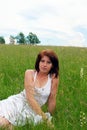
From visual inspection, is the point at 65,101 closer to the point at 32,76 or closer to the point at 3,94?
the point at 32,76

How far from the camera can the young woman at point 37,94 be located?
18.8 ft

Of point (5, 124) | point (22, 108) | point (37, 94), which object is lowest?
point (5, 124)

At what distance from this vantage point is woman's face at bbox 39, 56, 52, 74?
238 inches

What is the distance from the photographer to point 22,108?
5.85 m

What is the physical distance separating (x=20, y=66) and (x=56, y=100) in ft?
10.7

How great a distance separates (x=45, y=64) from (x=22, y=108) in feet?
2.41

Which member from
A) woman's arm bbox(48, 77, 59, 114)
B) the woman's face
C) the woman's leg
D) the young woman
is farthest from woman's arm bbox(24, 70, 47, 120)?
the woman's leg

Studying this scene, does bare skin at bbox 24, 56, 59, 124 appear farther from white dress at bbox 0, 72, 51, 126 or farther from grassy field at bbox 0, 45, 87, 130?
grassy field at bbox 0, 45, 87, 130

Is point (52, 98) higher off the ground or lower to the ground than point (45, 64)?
lower

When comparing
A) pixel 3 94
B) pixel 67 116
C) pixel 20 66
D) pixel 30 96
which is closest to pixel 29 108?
pixel 30 96

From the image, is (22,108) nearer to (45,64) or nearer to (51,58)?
(45,64)

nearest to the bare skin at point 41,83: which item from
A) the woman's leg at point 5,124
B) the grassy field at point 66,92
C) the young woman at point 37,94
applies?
the young woman at point 37,94

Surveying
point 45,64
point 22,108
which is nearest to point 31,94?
point 22,108

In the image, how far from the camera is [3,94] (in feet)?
22.8
